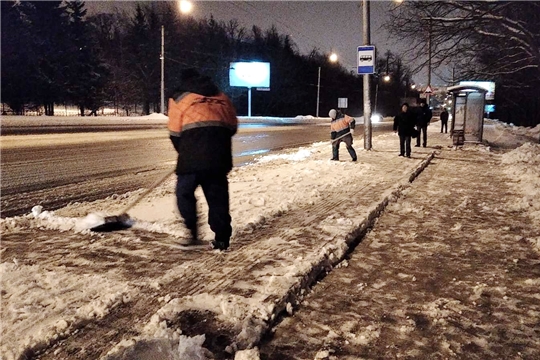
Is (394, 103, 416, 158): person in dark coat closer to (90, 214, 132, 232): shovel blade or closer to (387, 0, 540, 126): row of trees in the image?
(387, 0, 540, 126): row of trees

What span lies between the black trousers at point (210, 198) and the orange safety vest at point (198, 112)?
0.49 meters

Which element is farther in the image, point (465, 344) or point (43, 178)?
point (43, 178)

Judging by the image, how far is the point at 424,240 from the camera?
17.5 feet

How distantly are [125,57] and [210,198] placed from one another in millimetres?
64785

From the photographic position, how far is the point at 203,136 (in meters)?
4.39

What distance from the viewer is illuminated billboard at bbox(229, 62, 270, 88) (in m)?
61.2

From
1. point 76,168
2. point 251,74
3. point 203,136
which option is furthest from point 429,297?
point 251,74

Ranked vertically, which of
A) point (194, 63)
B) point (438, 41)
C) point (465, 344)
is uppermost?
point (194, 63)

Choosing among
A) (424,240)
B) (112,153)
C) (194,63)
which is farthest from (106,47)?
(424,240)

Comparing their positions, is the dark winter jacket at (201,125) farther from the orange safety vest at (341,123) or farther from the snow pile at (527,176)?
the orange safety vest at (341,123)

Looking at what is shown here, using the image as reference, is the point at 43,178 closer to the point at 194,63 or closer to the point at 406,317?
the point at 406,317

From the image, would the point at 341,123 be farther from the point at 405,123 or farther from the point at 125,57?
the point at 125,57

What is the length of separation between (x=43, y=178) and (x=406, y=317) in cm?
877

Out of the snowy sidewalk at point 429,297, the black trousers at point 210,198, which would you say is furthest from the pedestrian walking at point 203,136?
the snowy sidewalk at point 429,297
